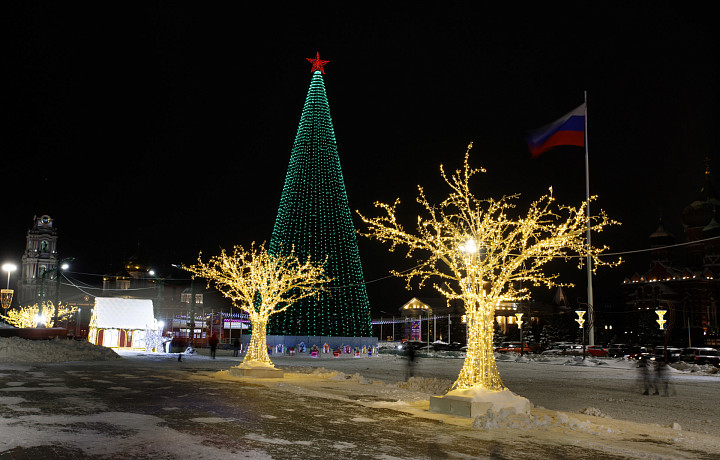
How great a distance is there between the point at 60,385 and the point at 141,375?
5.55m

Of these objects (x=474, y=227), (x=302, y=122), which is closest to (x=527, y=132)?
(x=302, y=122)

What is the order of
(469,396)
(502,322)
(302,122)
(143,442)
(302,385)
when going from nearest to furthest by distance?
(143,442) < (469,396) < (302,385) < (302,122) < (502,322)

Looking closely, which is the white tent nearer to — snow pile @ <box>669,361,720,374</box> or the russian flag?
the russian flag

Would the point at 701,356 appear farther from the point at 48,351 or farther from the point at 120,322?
the point at 120,322

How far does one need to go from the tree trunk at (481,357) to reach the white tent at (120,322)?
145 feet

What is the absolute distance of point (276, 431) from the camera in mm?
10875

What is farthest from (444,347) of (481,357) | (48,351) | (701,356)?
(481,357)

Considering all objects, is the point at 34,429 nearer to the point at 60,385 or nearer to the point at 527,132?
the point at 60,385

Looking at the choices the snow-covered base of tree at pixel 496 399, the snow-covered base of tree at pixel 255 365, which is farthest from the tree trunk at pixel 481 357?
the snow-covered base of tree at pixel 255 365

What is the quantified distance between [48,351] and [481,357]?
27601 millimetres

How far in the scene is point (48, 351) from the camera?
108 ft

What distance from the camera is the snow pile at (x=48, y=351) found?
31469 mm

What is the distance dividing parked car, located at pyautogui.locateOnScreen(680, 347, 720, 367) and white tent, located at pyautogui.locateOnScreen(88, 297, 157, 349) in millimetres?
44023

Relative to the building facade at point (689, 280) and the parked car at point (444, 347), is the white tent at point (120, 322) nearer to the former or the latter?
the parked car at point (444, 347)
